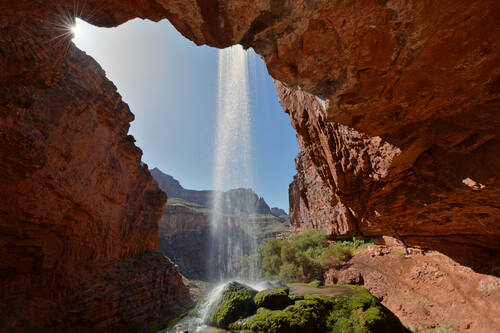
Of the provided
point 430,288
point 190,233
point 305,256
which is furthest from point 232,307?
point 190,233

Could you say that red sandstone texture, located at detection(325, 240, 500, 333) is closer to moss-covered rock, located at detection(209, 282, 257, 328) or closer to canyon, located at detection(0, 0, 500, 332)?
canyon, located at detection(0, 0, 500, 332)

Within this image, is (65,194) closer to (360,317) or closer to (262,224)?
(360,317)

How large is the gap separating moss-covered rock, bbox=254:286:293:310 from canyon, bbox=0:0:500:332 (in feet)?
13.3

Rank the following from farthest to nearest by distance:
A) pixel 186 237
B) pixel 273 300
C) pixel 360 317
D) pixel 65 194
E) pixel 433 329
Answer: pixel 186 237 → pixel 65 194 → pixel 433 329 → pixel 273 300 → pixel 360 317

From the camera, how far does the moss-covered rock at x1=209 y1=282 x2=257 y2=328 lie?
22.3ft

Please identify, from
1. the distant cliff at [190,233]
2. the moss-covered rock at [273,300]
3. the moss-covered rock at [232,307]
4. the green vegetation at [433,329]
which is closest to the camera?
the moss-covered rock at [273,300]

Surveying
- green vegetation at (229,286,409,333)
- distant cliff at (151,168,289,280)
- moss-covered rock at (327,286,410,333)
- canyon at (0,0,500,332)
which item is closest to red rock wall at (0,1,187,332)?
canyon at (0,0,500,332)

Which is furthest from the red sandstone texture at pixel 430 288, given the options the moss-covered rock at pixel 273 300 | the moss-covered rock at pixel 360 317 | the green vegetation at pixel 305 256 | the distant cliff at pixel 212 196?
the distant cliff at pixel 212 196

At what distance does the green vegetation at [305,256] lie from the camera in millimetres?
16078

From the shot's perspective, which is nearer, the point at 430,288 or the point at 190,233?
the point at 430,288

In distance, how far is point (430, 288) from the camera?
978cm

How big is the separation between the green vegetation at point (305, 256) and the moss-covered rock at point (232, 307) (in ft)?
35.1

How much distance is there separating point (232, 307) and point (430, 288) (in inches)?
382

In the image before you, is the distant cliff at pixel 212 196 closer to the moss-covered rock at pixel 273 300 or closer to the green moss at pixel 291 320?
the moss-covered rock at pixel 273 300
